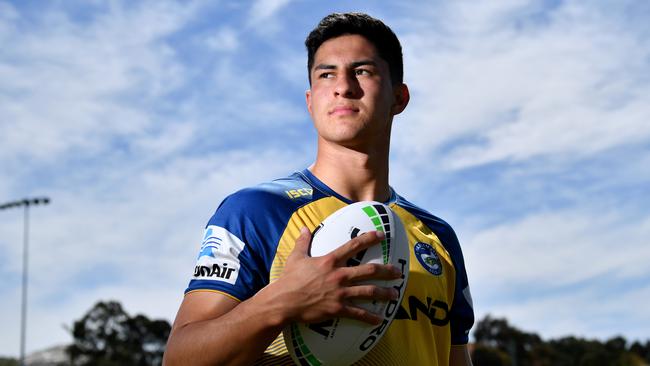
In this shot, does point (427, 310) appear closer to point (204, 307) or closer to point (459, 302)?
point (459, 302)

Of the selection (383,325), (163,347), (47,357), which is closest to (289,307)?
(383,325)

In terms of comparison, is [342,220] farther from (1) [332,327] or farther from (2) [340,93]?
(2) [340,93]

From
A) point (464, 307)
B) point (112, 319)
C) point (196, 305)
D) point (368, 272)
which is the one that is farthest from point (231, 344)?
point (112, 319)

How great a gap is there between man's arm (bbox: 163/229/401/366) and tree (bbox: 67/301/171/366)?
7554cm

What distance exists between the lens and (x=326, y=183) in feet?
15.8

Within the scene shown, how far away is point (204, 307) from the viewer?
4035mm

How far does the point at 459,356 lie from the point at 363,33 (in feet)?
6.88

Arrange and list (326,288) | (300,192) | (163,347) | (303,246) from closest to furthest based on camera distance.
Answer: (326,288) < (303,246) < (300,192) < (163,347)

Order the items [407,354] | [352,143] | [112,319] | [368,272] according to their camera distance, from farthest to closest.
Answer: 1. [112,319]
2. [352,143]
3. [407,354]
4. [368,272]

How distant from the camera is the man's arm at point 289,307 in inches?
142

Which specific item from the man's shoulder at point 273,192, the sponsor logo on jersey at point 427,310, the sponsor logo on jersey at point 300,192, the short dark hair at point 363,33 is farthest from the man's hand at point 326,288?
the short dark hair at point 363,33

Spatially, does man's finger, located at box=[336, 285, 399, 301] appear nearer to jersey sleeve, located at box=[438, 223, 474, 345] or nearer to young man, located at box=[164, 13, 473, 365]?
young man, located at box=[164, 13, 473, 365]

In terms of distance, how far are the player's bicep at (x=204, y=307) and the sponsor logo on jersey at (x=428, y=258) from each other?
1207 millimetres

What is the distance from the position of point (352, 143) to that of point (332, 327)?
1.28 metres
